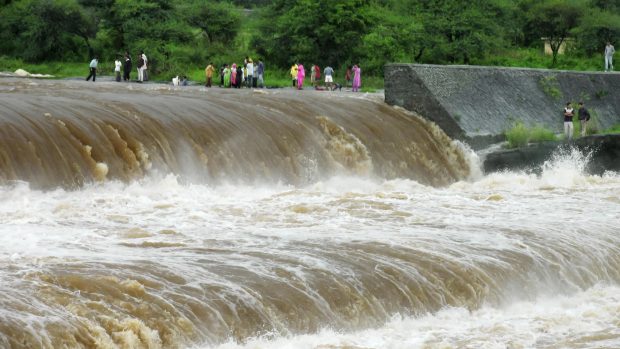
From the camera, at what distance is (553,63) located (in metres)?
43.1

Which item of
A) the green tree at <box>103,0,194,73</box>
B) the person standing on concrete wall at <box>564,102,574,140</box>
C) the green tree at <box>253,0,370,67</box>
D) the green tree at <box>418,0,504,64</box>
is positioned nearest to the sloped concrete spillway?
the person standing on concrete wall at <box>564,102,574,140</box>

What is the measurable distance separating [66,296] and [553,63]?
36574 millimetres

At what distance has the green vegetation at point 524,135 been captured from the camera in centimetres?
2202

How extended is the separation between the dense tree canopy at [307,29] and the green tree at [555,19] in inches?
1.9

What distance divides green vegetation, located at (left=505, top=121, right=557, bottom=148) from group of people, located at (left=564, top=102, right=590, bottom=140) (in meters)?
0.52

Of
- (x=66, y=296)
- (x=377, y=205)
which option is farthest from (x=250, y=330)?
(x=377, y=205)

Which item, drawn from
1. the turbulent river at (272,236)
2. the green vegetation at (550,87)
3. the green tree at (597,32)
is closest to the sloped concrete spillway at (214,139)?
the turbulent river at (272,236)

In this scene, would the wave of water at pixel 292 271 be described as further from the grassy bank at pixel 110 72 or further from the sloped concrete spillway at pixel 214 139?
the grassy bank at pixel 110 72

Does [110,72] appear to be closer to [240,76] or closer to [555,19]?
[240,76]

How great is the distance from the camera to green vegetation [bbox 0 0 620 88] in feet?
130

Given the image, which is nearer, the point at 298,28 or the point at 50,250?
the point at 50,250

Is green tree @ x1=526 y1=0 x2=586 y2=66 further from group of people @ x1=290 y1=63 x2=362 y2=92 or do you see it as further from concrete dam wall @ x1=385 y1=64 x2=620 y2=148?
concrete dam wall @ x1=385 y1=64 x2=620 y2=148

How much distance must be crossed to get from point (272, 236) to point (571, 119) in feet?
41.6

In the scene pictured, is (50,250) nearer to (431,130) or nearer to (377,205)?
(377,205)
